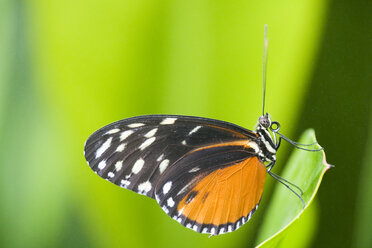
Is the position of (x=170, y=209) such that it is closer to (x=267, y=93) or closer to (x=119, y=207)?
Answer: (x=119, y=207)

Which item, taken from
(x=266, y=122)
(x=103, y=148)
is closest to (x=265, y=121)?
(x=266, y=122)

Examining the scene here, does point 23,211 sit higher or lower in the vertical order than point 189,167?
lower

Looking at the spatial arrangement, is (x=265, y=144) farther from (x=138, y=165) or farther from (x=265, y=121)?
(x=138, y=165)

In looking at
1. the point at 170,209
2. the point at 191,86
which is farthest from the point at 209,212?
the point at 191,86

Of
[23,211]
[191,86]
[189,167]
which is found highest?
[191,86]

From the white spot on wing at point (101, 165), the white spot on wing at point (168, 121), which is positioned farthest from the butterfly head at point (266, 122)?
the white spot on wing at point (101, 165)

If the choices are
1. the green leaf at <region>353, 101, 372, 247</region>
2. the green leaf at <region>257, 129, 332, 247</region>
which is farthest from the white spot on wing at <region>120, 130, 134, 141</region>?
the green leaf at <region>353, 101, 372, 247</region>

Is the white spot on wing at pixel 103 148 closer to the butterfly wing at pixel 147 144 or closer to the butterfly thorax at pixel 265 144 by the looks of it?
the butterfly wing at pixel 147 144
